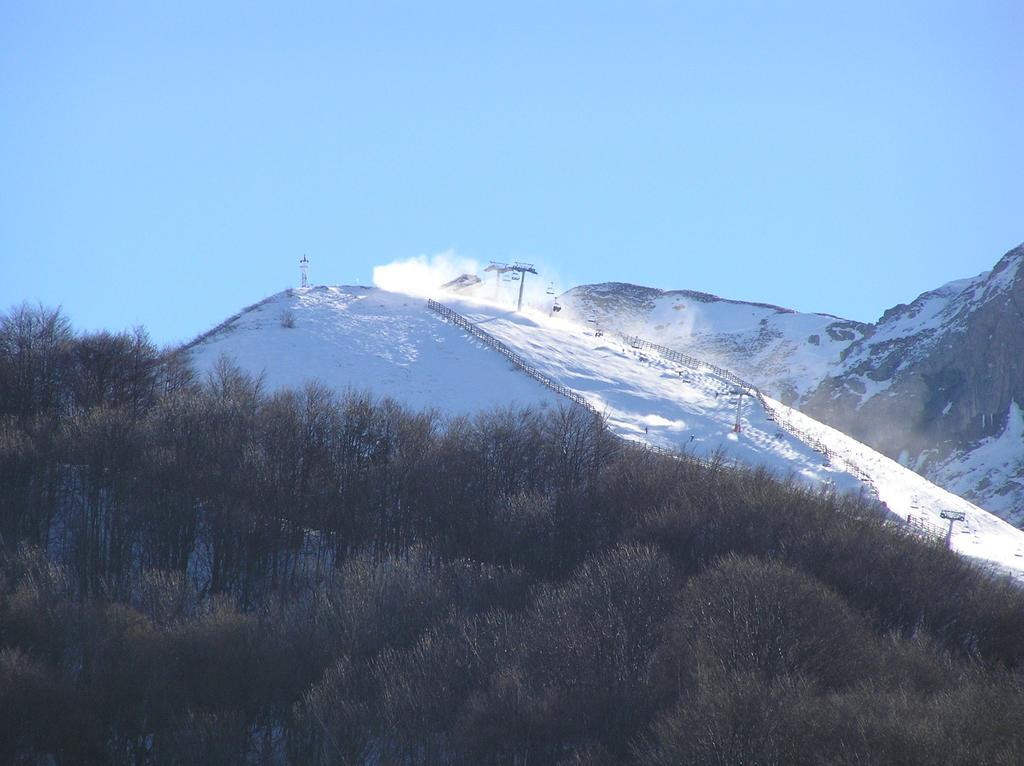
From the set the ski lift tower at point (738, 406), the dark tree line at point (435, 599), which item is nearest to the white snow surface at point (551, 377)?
the ski lift tower at point (738, 406)

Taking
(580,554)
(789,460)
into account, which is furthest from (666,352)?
(580,554)

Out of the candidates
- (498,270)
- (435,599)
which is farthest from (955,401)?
(435,599)

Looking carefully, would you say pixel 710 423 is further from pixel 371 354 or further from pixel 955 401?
pixel 955 401

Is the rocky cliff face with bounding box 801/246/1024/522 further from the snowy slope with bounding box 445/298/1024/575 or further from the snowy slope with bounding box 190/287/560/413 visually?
the snowy slope with bounding box 190/287/560/413

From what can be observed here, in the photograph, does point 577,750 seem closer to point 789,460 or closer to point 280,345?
point 789,460

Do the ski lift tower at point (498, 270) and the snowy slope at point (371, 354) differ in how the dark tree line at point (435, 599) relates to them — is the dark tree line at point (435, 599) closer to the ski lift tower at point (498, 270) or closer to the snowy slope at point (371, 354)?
the snowy slope at point (371, 354)
